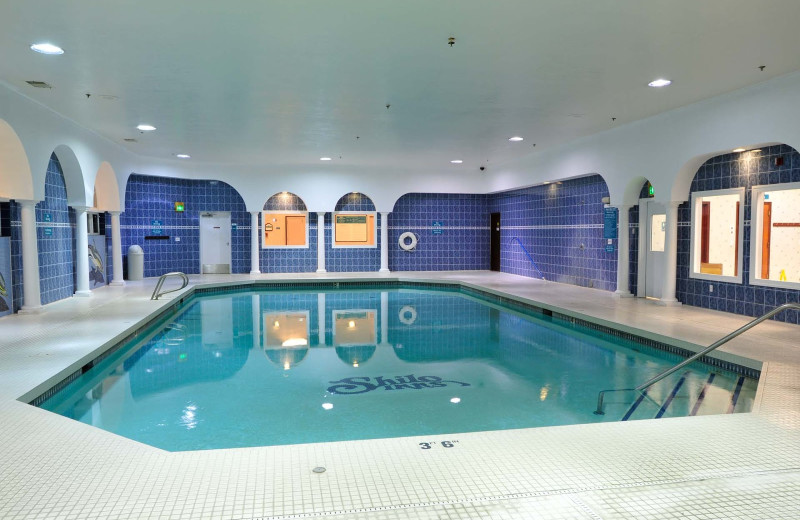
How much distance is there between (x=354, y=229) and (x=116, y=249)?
19.8 feet

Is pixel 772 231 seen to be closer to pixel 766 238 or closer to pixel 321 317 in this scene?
pixel 766 238

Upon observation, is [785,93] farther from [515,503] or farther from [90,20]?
[90,20]

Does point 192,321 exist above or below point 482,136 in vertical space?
below

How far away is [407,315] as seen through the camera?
9.30m

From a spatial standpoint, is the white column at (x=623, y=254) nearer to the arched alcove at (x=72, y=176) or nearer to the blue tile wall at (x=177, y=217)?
the arched alcove at (x=72, y=176)

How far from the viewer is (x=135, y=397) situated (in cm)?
483

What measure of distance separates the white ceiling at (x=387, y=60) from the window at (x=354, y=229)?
598 centimetres

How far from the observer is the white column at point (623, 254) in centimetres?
961

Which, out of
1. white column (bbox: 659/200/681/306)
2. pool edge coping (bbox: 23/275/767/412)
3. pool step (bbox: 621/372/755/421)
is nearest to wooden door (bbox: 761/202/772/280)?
white column (bbox: 659/200/681/306)

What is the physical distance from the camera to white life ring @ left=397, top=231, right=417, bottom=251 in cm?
1543

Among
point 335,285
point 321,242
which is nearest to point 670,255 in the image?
point 335,285

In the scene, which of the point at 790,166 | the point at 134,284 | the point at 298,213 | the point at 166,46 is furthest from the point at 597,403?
the point at 298,213

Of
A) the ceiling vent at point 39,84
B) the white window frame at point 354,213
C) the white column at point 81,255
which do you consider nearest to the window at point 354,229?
the white window frame at point 354,213

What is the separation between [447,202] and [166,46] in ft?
36.7
